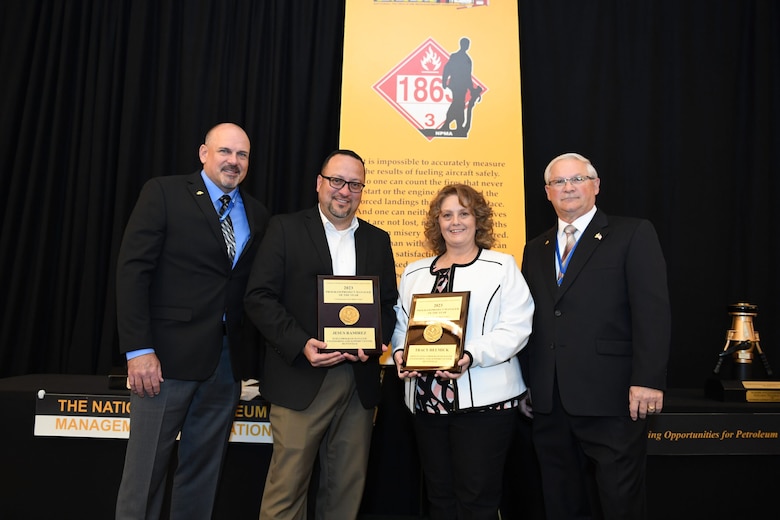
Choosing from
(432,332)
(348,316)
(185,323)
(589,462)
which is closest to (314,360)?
(348,316)

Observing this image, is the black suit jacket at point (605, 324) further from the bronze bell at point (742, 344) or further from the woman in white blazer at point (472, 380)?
the bronze bell at point (742, 344)

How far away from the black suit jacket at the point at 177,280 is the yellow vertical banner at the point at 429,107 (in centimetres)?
156

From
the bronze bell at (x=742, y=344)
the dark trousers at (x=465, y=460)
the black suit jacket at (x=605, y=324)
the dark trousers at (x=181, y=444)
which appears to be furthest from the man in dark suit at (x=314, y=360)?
the bronze bell at (x=742, y=344)

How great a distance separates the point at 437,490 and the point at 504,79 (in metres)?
2.83

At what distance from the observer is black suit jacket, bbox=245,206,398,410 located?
2.43 m

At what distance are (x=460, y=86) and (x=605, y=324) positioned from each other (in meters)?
2.25

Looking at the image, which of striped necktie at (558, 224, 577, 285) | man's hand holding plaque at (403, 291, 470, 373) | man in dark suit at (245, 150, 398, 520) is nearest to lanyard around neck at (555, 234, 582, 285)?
striped necktie at (558, 224, 577, 285)

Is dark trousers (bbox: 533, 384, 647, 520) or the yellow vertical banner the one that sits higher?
the yellow vertical banner

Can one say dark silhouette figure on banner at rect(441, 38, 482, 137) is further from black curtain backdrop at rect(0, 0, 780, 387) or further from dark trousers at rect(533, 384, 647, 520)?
dark trousers at rect(533, 384, 647, 520)

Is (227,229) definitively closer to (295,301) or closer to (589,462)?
(295,301)

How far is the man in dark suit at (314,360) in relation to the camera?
8.07ft

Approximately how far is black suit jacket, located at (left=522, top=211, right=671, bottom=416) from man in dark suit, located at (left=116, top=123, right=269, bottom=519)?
1347 millimetres

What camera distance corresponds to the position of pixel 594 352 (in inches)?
95.5

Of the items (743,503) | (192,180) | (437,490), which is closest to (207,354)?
(192,180)
